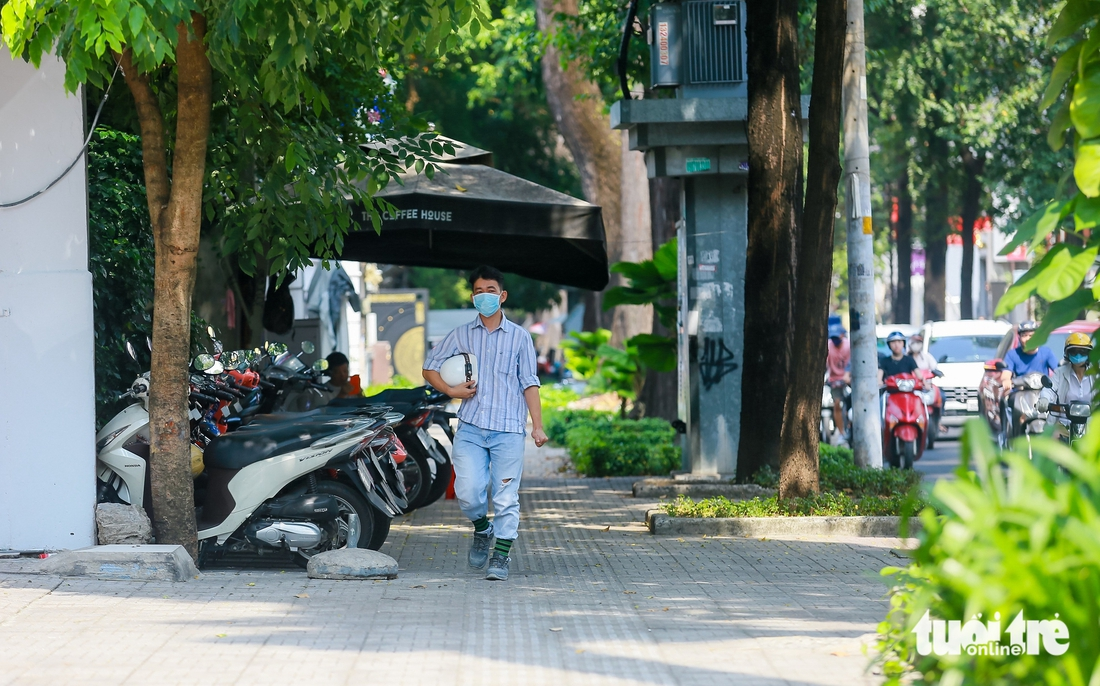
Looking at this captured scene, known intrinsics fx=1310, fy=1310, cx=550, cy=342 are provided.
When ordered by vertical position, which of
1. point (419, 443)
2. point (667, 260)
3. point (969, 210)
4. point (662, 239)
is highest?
point (969, 210)

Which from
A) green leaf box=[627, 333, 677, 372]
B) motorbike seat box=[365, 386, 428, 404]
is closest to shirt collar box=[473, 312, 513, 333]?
motorbike seat box=[365, 386, 428, 404]

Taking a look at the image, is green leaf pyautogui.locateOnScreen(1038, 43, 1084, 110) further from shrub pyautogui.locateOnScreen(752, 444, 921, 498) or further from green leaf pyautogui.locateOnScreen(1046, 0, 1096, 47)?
shrub pyautogui.locateOnScreen(752, 444, 921, 498)

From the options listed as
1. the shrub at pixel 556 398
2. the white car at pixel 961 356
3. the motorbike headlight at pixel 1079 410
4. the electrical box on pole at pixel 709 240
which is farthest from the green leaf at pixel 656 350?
the shrub at pixel 556 398

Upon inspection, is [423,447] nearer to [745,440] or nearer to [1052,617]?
[745,440]

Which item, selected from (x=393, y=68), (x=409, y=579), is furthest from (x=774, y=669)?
(x=393, y=68)

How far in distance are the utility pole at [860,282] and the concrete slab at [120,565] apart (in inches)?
290

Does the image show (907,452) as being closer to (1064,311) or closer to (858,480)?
(858,480)

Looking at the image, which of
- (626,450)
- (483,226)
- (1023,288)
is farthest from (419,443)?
(1023,288)

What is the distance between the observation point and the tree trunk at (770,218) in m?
11.2

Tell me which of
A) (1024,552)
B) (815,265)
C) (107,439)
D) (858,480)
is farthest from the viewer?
(858,480)

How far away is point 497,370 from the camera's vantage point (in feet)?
26.1

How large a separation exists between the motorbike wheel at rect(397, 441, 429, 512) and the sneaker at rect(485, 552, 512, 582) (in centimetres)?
292

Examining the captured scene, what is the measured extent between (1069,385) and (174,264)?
8636 millimetres

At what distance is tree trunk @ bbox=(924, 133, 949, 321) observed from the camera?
35188 millimetres
